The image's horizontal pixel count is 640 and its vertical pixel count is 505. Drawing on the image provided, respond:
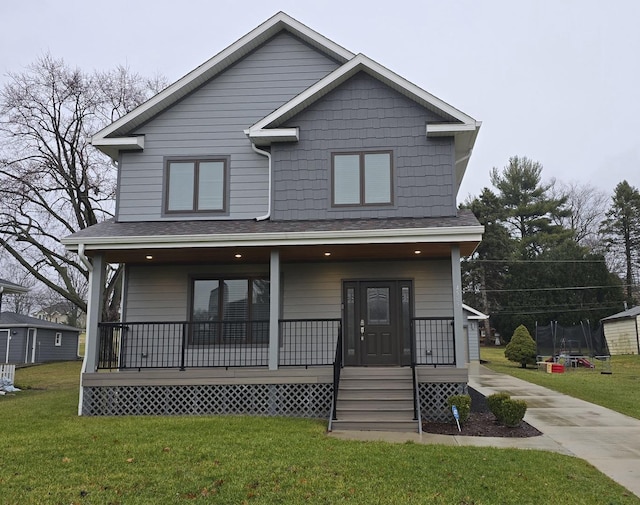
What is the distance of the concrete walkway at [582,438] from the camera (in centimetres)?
705

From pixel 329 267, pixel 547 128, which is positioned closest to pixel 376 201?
pixel 329 267

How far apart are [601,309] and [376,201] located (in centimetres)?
3476

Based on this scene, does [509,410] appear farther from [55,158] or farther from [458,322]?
[55,158]

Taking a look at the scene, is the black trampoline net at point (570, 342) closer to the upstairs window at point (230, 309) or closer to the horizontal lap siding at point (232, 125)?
the upstairs window at point (230, 309)

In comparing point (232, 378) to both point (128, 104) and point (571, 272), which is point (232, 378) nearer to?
point (128, 104)

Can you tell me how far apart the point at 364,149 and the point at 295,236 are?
118 inches

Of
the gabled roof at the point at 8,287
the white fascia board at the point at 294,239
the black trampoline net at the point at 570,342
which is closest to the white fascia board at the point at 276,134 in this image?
the white fascia board at the point at 294,239

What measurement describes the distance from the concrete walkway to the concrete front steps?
0.31 meters

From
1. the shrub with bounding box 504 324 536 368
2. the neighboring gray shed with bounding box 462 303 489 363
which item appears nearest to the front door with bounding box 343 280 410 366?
the shrub with bounding box 504 324 536 368

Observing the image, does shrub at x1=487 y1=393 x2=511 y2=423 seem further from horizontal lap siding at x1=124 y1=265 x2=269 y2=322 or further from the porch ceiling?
horizontal lap siding at x1=124 y1=265 x2=269 y2=322

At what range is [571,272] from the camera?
4159 centimetres

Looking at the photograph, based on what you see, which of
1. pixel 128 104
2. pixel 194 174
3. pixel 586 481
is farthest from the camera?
pixel 128 104

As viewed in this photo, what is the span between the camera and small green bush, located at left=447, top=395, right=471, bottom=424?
30.7ft

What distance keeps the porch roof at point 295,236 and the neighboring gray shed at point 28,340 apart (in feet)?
78.9
